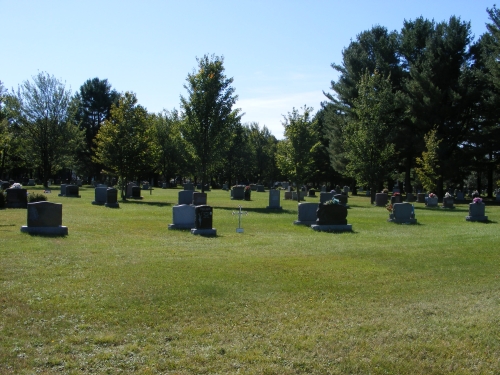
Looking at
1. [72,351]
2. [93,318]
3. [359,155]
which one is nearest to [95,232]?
[93,318]

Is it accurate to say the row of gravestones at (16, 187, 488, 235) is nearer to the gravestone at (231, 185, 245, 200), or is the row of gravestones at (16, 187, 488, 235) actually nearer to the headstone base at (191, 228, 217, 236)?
the headstone base at (191, 228, 217, 236)

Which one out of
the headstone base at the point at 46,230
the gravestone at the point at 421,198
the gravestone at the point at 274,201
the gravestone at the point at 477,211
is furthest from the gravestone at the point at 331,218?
the gravestone at the point at 421,198

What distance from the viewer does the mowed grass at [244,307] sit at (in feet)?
18.3

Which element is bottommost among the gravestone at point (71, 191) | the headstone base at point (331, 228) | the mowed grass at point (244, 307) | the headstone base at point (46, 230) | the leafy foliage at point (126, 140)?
the mowed grass at point (244, 307)

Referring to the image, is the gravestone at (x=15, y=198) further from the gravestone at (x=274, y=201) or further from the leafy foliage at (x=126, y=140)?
the gravestone at (x=274, y=201)

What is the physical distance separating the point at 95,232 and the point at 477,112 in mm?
38367

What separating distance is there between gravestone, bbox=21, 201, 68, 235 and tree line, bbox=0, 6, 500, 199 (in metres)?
11.0

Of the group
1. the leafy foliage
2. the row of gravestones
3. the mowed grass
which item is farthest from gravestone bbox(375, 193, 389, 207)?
the mowed grass

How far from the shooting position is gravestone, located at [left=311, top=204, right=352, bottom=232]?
18.3 metres

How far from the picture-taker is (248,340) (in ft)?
20.2

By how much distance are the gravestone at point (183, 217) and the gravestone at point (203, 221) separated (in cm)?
134

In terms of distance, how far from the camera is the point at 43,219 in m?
14.4

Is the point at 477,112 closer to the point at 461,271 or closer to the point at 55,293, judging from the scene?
the point at 461,271

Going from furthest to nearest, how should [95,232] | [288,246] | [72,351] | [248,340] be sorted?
[95,232] → [288,246] → [248,340] → [72,351]
